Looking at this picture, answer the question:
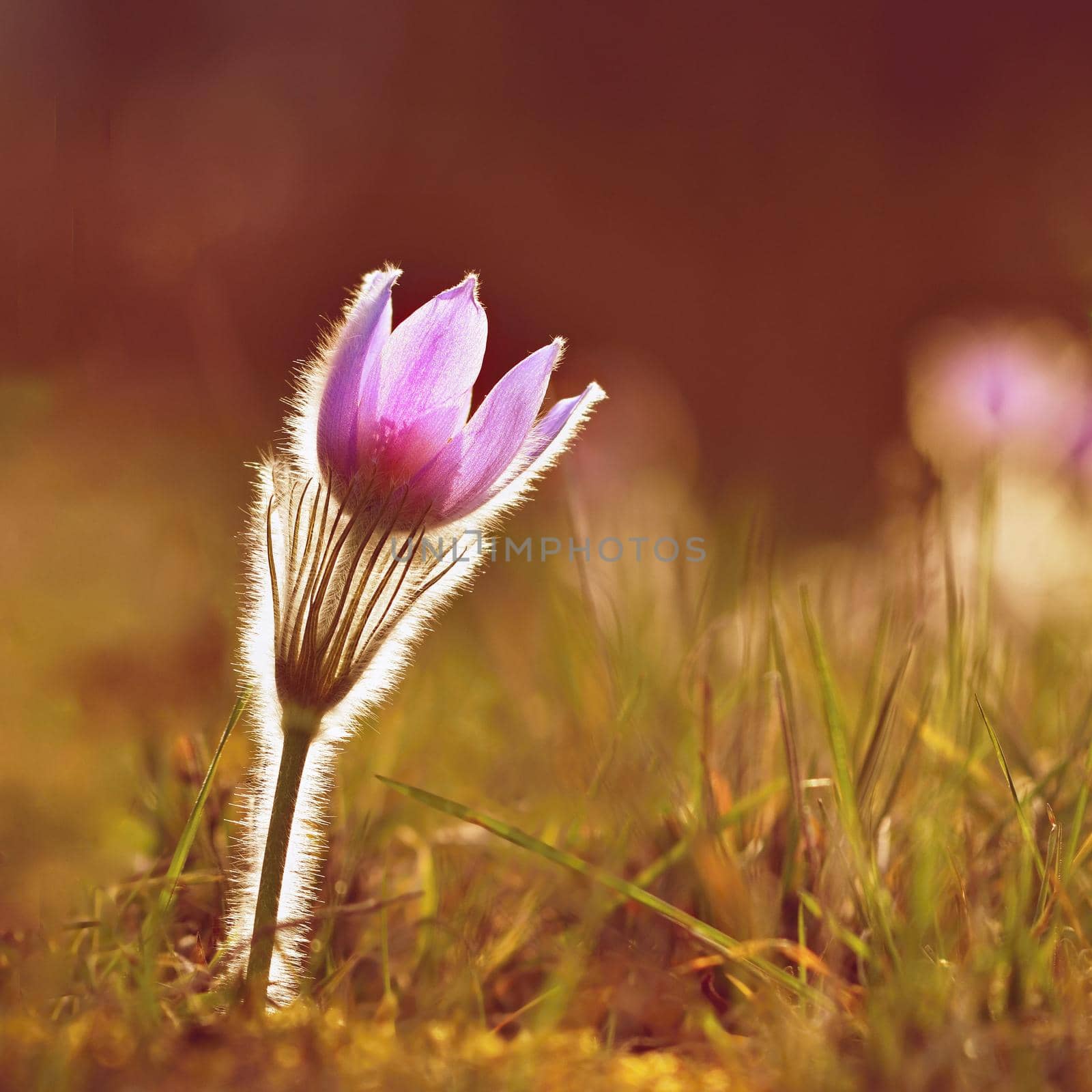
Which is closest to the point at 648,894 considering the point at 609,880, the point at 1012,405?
the point at 609,880

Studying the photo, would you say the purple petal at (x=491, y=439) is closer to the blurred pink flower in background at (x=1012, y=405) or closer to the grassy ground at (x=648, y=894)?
the grassy ground at (x=648, y=894)

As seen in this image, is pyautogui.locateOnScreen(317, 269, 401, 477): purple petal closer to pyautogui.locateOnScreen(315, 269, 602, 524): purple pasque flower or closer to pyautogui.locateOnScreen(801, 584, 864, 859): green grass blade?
pyautogui.locateOnScreen(315, 269, 602, 524): purple pasque flower

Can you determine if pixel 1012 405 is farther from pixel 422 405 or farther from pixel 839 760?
pixel 422 405

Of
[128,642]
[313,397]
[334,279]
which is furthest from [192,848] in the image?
[334,279]

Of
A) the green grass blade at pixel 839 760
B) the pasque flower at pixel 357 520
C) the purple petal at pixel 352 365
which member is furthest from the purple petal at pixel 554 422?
the green grass blade at pixel 839 760

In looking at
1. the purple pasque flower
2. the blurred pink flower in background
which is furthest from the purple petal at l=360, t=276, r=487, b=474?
the blurred pink flower in background

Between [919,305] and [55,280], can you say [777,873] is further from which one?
[919,305]

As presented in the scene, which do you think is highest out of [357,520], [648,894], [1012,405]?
[1012,405]
